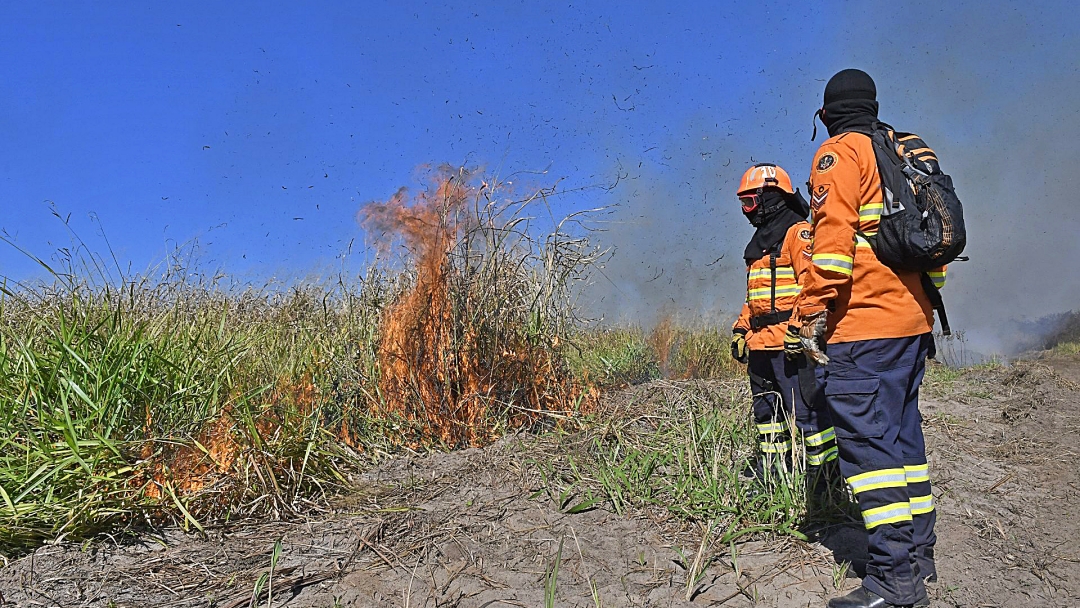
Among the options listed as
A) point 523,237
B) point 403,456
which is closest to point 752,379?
point 523,237

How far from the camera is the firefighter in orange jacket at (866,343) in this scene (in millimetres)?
2594

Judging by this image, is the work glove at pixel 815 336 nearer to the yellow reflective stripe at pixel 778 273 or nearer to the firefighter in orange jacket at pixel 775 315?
the firefighter in orange jacket at pixel 775 315

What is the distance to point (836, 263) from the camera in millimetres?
2625

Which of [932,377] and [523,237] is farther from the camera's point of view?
[932,377]

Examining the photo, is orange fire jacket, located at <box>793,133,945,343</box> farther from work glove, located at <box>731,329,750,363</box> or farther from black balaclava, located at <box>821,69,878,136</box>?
work glove, located at <box>731,329,750,363</box>

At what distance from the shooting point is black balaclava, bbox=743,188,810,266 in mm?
3814


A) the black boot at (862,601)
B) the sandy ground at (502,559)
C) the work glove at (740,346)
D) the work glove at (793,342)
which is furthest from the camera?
the work glove at (740,346)

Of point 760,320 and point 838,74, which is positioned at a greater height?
point 838,74

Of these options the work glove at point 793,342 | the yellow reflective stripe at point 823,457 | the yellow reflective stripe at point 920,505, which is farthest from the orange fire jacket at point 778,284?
the yellow reflective stripe at point 920,505

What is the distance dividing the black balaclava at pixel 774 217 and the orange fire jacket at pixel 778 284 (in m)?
0.04

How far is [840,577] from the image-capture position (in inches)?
110

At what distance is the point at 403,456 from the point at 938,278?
303 cm

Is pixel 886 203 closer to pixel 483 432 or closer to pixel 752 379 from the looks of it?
pixel 752 379

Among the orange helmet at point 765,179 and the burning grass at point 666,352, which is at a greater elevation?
the orange helmet at point 765,179
